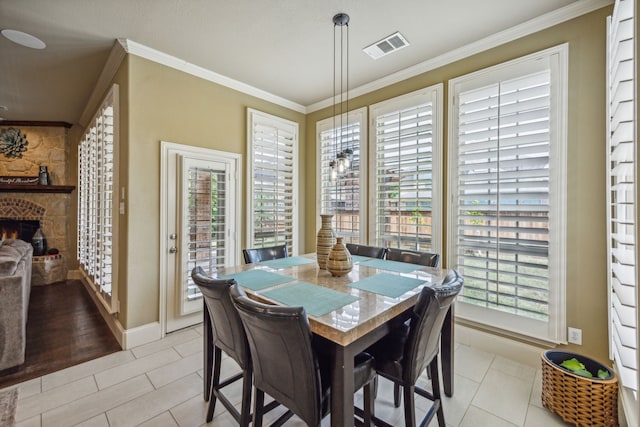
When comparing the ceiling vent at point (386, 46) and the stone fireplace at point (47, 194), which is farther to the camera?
the stone fireplace at point (47, 194)

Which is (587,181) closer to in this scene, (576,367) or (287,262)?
(576,367)

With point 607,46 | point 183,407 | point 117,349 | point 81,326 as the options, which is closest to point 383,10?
point 607,46

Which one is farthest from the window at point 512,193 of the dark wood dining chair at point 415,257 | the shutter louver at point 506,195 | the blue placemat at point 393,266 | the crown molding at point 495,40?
the blue placemat at point 393,266

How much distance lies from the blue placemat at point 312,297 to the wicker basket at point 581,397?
1.51m

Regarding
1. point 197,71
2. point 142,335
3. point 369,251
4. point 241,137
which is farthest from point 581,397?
point 197,71

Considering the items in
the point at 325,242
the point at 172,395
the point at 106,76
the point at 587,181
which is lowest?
the point at 172,395

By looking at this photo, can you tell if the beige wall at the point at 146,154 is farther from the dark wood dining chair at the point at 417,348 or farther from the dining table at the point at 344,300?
the dark wood dining chair at the point at 417,348

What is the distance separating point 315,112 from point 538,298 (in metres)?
3.65

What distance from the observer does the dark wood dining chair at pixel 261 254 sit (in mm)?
2596

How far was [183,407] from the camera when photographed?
194 centimetres

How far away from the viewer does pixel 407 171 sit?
327 centimetres

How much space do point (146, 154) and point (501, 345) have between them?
389 cm

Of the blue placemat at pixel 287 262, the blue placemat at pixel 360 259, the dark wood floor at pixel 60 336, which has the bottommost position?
the dark wood floor at pixel 60 336

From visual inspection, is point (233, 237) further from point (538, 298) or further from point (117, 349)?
point (538, 298)
